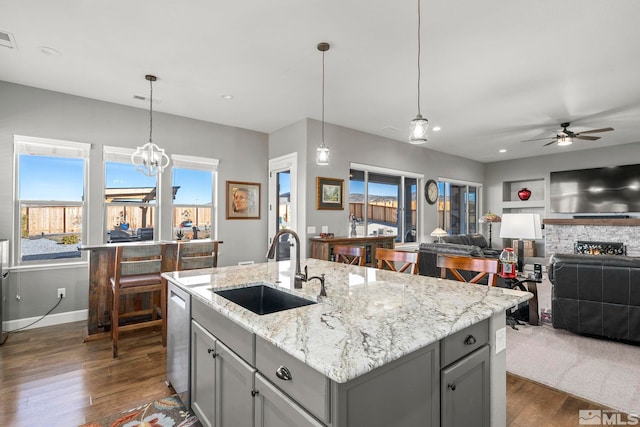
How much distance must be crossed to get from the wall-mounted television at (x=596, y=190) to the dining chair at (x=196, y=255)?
7.97 m

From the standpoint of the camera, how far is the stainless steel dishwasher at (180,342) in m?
1.98

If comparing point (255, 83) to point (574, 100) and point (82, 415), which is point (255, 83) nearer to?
point (82, 415)

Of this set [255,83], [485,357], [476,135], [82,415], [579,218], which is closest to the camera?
[485,357]

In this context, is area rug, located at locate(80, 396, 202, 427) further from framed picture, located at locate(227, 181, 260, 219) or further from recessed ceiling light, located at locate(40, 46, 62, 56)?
framed picture, located at locate(227, 181, 260, 219)

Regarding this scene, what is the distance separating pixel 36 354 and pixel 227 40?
135 inches

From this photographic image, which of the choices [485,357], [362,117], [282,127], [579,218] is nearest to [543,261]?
[579,218]

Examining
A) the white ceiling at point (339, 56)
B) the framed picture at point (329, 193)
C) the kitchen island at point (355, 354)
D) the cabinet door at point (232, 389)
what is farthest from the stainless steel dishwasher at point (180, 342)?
the framed picture at point (329, 193)

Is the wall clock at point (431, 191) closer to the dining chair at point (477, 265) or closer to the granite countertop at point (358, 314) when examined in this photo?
the dining chair at point (477, 265)

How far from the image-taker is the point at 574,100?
4.23 meters

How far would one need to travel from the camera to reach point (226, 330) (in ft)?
5.06

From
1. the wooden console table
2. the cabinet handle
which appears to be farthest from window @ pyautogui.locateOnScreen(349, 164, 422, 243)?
the cabinet handle

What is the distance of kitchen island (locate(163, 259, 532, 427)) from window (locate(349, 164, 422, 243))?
13.1 ft

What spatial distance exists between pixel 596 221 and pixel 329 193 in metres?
5.93

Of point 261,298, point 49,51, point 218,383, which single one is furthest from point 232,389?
point 49,51
